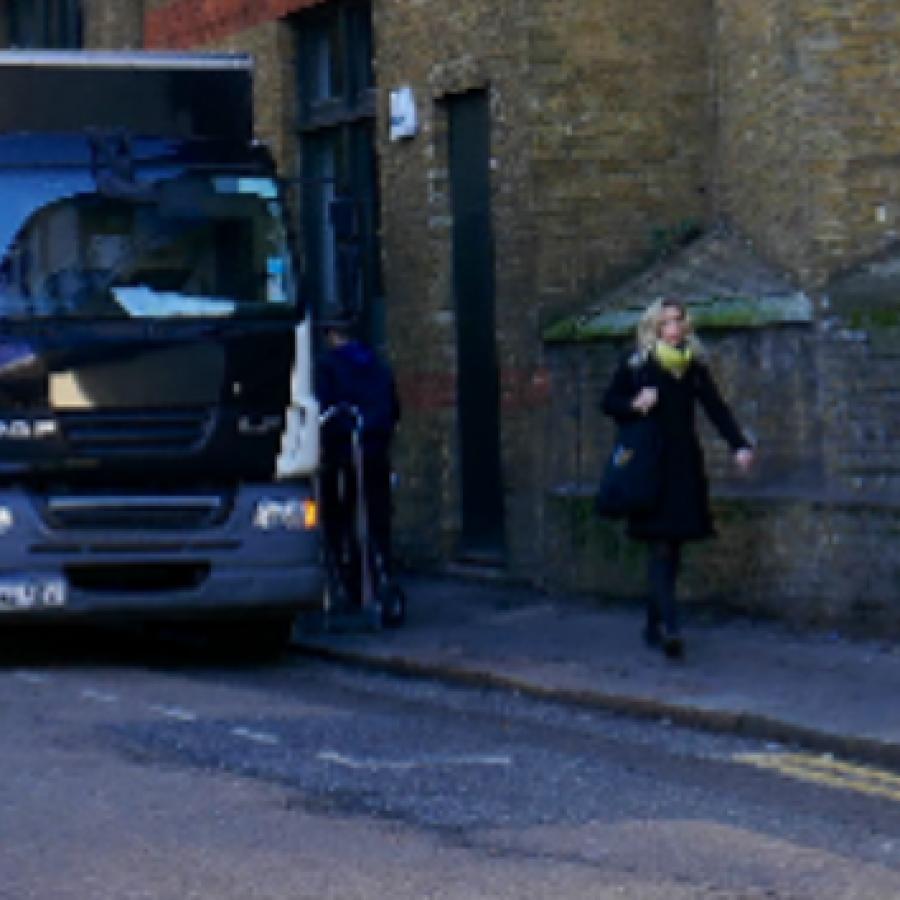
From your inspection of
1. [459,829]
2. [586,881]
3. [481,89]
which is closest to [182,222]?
[481,89]

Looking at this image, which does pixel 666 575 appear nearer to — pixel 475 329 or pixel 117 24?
pixel 475 329

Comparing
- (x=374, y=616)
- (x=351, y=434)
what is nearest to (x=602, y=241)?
(x=351, y=434)

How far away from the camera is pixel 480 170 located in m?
18.8

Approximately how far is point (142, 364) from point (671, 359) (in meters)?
2.77

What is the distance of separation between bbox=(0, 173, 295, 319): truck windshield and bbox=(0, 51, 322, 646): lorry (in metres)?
0.01

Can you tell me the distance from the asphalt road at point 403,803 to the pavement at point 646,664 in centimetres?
18

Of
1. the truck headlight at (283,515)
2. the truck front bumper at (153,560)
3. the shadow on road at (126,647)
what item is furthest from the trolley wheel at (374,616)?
the truck headlight at (283,515)

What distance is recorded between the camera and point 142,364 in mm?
14461

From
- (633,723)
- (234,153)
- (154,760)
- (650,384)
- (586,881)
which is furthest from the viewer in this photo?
(234,153)

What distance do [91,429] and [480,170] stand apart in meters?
5.16

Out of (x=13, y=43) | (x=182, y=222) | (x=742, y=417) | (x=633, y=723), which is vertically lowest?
(x=633, y=723)

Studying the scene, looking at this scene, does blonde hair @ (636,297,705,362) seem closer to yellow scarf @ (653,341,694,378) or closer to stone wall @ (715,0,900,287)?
yellow scarf @ (653,341,694,378)

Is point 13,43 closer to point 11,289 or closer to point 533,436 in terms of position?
point 533,436

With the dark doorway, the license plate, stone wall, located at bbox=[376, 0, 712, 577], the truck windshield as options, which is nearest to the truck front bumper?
the license plate
